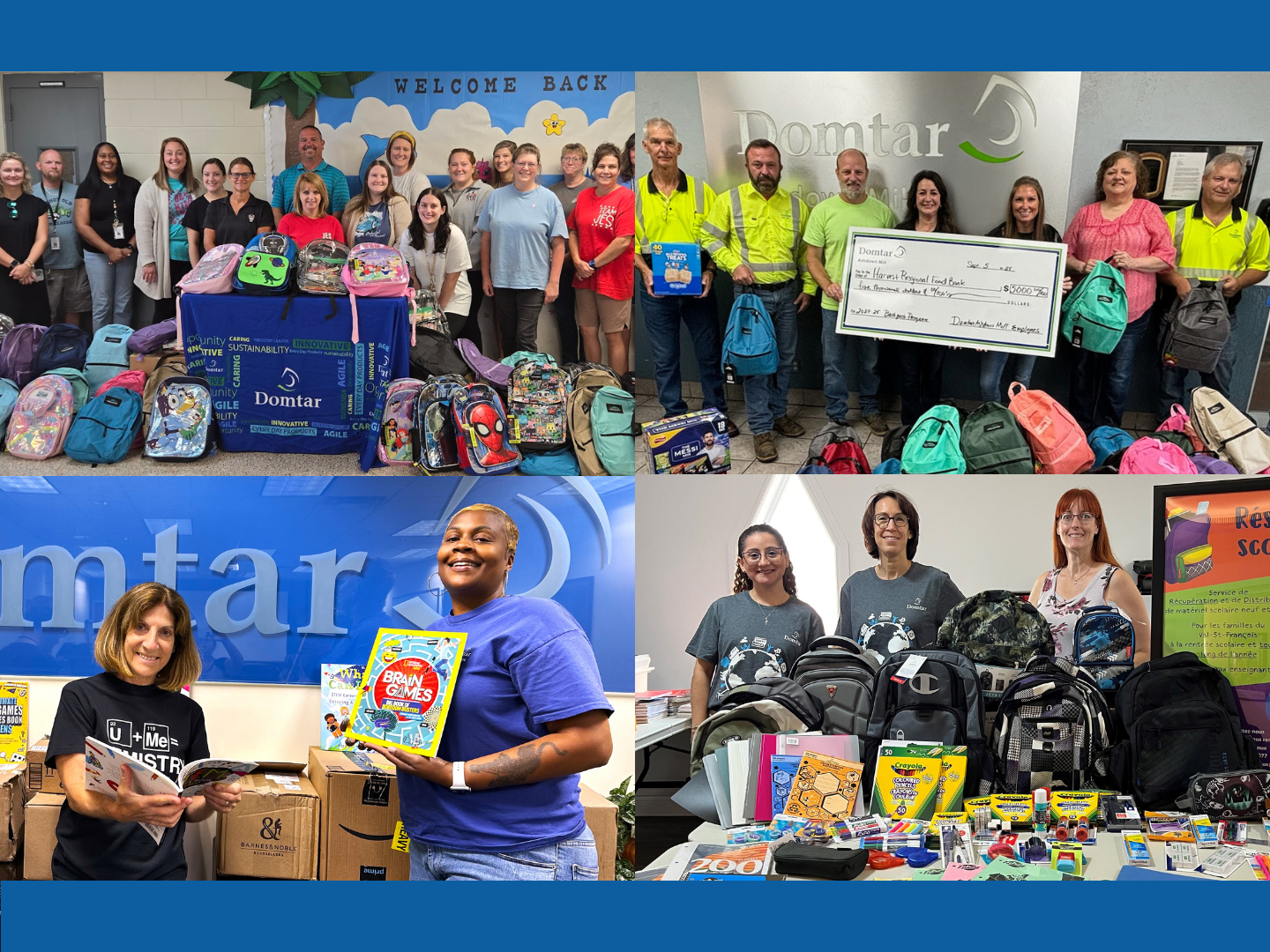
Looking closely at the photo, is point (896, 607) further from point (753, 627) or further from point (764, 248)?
point (764, 248)

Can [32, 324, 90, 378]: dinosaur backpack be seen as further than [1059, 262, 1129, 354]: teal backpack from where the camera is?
Yes

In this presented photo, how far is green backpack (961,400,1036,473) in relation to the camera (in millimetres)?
5594

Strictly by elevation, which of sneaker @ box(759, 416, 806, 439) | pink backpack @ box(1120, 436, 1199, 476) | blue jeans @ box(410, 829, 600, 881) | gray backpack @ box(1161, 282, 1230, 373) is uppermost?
gray backpack @ box(1161, 282, 1230, 373)

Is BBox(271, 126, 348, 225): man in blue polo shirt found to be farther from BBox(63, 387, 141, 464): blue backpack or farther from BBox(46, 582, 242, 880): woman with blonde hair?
BBox(46, 582, 242, 880): woman with blonde hair

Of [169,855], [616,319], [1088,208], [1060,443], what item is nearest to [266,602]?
[169,855]

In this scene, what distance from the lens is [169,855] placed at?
4180mm

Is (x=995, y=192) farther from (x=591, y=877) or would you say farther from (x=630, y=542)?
(x=591, y=877)

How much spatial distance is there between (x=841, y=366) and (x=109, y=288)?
394 cm

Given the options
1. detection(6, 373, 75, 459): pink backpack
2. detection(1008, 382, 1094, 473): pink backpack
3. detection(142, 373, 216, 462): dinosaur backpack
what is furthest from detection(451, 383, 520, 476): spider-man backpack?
detection(1008, 382, 1094, 473): pink backpack

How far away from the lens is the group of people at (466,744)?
389 centimetres

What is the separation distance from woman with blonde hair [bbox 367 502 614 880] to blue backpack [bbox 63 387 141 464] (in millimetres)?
2744

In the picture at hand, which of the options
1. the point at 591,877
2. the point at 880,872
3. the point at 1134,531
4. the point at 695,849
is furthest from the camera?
the point at 1134,531

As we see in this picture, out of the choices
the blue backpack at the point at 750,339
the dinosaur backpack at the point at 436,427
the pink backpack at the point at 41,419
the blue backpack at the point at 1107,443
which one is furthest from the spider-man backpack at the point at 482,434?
the blue backpack at the point at 1107,443

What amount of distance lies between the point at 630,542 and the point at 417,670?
1.63 m
